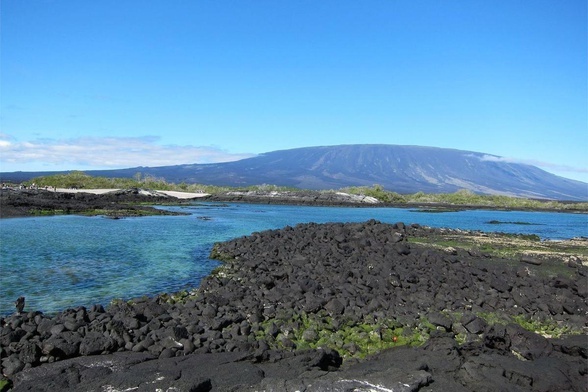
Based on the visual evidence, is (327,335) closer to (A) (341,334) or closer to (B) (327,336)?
(B) (327,336)

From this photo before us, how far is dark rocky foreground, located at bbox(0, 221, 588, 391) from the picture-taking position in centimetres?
753

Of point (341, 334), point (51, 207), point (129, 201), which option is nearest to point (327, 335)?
point (341, 334)

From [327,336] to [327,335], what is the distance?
9 centimetres

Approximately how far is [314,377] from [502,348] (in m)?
4.70

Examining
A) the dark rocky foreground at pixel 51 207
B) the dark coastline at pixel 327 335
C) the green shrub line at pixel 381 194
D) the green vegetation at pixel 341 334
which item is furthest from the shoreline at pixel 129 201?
the green vegetation at pixel 341 334

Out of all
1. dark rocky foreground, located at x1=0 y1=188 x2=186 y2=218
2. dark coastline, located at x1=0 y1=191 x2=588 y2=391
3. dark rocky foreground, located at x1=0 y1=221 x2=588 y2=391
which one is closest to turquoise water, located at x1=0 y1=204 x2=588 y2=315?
dark coastline, located at x1=0 y1=191 x2=588 y2=391

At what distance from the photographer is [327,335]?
10438mm

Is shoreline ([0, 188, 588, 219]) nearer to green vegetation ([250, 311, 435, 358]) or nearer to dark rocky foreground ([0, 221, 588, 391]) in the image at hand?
dark rocky foreground ([0, 221, 588, 391])

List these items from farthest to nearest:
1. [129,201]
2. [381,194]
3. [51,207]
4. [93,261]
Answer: [381,194], [129,201], [51,207], [93,261]

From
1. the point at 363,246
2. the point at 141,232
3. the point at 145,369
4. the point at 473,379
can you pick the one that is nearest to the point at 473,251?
the point at 363,246

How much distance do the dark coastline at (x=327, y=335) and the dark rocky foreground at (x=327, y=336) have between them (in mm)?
34

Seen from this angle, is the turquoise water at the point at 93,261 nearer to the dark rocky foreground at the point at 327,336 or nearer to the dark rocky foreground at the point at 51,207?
the dark rocky foreground at the point at 327,336

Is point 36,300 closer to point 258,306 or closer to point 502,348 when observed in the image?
point 258,306

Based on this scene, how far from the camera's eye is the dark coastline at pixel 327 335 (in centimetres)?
756
